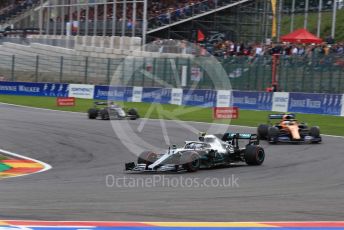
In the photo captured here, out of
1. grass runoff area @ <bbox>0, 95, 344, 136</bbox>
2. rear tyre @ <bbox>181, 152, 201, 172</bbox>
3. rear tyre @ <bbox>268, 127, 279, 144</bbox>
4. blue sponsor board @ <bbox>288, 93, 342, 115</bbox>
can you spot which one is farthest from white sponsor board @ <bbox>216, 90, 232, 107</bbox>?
rear tyre @ <bbox>181, 152, 201, 172</bbox>

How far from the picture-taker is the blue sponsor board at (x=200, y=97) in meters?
39.0

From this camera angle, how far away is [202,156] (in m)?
15.6

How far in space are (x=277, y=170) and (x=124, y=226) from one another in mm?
7594

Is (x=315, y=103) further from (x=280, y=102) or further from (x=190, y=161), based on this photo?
(x=190, y=161)

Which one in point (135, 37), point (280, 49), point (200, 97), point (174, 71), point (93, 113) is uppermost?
point (135, 37)

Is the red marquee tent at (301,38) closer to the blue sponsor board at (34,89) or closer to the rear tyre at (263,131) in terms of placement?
the blue sponsor board at (34,89)

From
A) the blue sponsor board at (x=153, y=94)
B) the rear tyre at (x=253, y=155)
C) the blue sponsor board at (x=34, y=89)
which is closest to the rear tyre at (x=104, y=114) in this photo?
the blue sponsor board at (x=153, y=94)

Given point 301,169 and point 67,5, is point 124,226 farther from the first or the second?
point 67,5

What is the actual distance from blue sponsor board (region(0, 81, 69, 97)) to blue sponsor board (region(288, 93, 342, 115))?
1780 centimetres

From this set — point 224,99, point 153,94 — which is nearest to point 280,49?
point 224,99

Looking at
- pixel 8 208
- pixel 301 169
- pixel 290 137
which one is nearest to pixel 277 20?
pixel 290 137

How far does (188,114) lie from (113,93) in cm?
966

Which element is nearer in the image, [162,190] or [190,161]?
[162,190]

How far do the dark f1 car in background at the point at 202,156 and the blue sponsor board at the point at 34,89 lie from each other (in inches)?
1251
